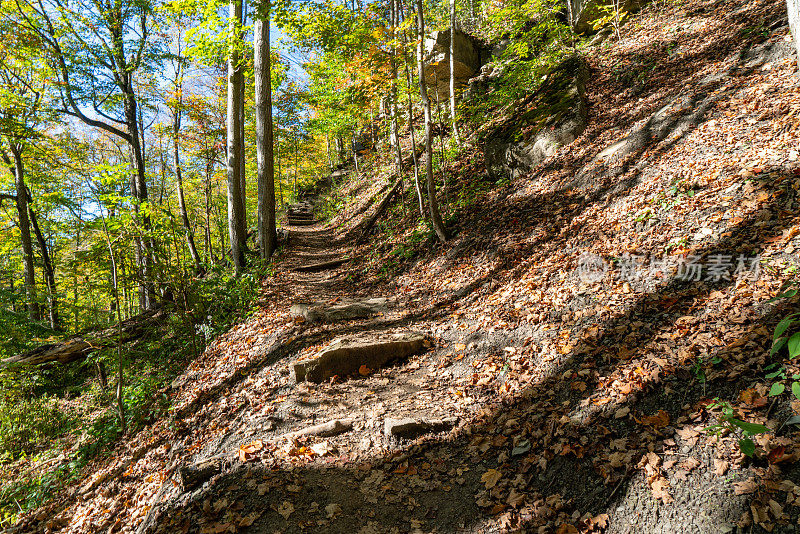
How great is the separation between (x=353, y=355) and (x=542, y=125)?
25.9 feet

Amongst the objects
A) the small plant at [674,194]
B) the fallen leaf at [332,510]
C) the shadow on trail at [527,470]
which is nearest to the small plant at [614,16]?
the small plant at [674,194]

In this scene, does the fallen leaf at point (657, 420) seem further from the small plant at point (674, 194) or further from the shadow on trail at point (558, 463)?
the small plant at point (674, 194)

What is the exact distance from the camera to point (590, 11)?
47.0 feet

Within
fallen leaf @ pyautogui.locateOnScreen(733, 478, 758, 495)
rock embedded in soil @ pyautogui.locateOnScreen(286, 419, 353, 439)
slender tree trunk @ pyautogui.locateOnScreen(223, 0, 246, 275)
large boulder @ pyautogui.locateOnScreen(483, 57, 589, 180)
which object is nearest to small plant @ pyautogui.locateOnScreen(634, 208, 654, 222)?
fallen leaf @ pyautogui.locateOnScreen(733, 478, 758, 495)

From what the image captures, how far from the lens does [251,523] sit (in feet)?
9.64

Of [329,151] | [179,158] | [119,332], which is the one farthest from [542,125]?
[329,151]

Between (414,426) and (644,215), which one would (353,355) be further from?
(644,215)

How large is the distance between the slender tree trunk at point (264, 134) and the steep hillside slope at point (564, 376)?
3.75m

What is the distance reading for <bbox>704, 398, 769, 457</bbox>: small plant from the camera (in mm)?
2090

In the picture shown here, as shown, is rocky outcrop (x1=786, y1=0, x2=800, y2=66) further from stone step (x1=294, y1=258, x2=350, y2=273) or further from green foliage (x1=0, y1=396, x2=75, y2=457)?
green foliage (x1=0, y1=396, x2=75, y2=457)

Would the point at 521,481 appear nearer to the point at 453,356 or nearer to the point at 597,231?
the point at 453,356

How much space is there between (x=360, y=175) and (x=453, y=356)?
20159 mm

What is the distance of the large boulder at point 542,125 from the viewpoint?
9.14 metres

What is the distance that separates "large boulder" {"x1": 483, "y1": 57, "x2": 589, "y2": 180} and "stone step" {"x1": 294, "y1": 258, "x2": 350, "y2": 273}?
17.7 feet
